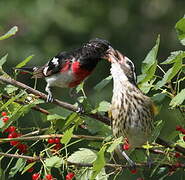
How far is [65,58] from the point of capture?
376 cm

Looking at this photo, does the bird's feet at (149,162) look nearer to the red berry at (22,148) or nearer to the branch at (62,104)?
the branch at (62,104)

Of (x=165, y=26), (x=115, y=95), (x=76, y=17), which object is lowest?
(x=165, y=26)

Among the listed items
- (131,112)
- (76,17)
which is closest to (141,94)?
(131,112)

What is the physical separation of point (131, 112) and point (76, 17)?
7.62 m

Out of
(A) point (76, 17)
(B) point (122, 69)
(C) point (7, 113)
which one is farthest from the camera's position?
(A) point (76, 17)

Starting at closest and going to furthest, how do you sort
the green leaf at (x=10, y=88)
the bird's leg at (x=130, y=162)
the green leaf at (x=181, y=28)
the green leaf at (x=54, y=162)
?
the green leaf at (x=181, y=28), the green leaf at (x=54, y=162), the bird's leg at (x=130, y=162), the green leaf at (x=10, y=88)

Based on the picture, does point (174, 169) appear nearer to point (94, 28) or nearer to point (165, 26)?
point (94, 28)

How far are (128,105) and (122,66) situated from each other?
0.21 meters

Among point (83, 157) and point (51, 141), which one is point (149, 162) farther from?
point (51, 141)

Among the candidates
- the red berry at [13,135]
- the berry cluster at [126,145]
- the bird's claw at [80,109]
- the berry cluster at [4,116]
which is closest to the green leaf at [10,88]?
the berry cluster at [4,116]

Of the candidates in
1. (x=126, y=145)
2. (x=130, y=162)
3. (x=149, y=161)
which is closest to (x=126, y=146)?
(x=126, y=145)

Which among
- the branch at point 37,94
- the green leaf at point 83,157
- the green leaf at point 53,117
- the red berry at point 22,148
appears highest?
the branch at point 37,94

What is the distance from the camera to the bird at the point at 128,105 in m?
2.86

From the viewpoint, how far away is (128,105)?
9.62 ft
